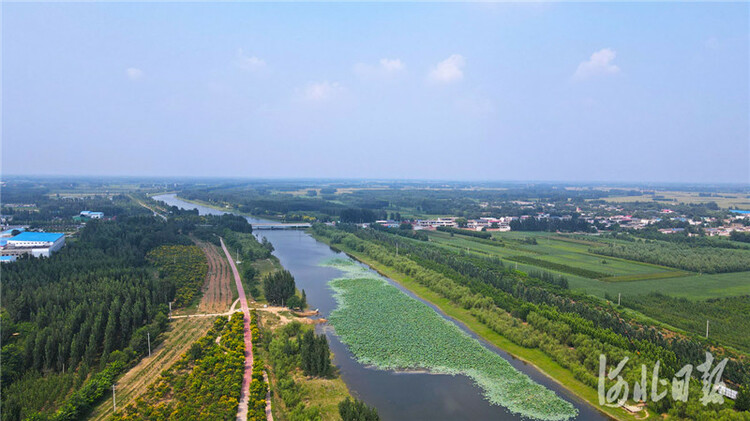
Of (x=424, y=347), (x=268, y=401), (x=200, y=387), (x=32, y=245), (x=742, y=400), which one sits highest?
(x=32, y=245)

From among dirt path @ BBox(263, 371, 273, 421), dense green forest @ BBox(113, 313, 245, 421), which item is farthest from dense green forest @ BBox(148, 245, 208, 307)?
dirt path @ BBox(263, 371, 273, 421)

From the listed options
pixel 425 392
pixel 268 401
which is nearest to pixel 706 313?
pixel 425 392

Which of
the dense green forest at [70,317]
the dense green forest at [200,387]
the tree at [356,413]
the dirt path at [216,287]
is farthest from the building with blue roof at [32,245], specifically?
the tree at [356,413]

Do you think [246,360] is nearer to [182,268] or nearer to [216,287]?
[216,287]

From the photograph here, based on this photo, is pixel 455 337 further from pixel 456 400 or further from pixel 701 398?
pixel 701 398

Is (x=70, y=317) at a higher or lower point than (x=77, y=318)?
higher

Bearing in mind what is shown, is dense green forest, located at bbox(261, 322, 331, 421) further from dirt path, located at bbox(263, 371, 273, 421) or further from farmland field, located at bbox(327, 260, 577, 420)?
farmland field, located at bbox(327, 260, 577, 420)

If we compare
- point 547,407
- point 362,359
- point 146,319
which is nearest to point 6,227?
point 146,319
